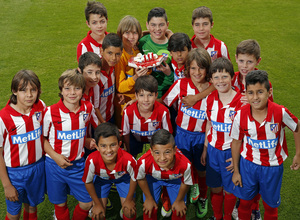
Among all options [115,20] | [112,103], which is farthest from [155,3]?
[112,103]

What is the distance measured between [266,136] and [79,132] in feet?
5.14

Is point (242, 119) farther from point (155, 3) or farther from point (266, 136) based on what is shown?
point (155, 3)

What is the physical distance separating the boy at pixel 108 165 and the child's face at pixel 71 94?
→ 0.32 metres

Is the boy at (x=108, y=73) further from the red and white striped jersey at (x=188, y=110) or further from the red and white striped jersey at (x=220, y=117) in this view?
the red and white striped jersey at (x=220, y=117)

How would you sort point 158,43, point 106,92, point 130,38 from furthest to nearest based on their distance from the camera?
1. point 158,43
2. point 130,38
3. point 106,92

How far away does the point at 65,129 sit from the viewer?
2934mm

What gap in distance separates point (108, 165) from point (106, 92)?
0.87 metres

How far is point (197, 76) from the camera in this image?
319 centimetres

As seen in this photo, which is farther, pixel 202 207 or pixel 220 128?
pixel 202 207

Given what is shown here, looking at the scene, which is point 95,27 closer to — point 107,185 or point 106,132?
point 106,132

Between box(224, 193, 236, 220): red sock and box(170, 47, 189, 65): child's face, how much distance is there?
136cm

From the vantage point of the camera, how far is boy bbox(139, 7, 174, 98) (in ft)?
12.1

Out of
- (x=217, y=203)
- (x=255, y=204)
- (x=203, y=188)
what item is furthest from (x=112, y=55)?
(x=255, y=204)

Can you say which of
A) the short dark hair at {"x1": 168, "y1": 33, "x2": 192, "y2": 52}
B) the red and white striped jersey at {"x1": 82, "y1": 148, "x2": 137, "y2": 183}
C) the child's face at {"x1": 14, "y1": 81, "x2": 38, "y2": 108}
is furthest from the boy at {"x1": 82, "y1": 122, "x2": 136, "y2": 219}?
the short dark hair at {"x1": 168, "y1": 33, "x2": 192, "y2": 52}
